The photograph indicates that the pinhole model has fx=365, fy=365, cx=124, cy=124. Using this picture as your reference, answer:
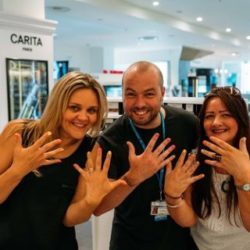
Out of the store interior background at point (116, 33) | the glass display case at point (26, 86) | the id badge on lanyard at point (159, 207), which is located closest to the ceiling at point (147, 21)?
the store interior background at point (116, 33)

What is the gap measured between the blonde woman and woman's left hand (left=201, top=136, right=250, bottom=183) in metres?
0.44

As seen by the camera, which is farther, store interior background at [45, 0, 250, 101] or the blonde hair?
store interior background at [45, 0, 250, 101]

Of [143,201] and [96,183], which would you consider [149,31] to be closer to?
[143,201]

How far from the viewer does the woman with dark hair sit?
160 centimetres

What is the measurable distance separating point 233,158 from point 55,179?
0.77 m

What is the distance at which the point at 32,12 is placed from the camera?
5609 millimetres

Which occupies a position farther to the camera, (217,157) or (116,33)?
(116,33)

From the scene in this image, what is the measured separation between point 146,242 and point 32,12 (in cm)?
461

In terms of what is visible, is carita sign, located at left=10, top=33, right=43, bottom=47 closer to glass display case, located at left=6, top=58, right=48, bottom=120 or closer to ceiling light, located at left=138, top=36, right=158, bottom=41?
glass display case, located at left=6, top=58, right=48, bottom=120

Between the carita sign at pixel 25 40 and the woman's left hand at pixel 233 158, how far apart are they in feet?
14.3

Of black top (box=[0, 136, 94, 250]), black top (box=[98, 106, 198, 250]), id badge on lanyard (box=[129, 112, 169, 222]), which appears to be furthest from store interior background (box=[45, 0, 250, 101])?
black top (box=[0, 136, 94, 250])

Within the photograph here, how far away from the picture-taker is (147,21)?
9508mm

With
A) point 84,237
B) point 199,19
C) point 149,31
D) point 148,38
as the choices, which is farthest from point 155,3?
point 84,237

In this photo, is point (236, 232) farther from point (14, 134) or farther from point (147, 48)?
point (147, 48)
